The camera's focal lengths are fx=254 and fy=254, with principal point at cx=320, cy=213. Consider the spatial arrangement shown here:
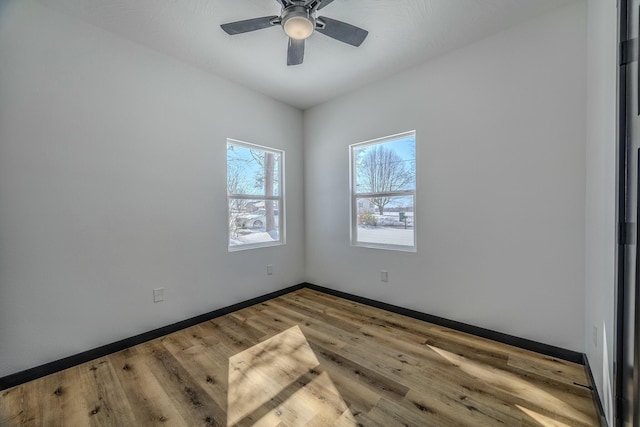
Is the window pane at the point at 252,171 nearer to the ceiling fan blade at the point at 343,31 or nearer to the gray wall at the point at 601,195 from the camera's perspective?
the ceiling fan blade at the point at 343,31

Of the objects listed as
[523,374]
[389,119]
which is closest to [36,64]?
[389,119]

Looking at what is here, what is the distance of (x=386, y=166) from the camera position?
119 inches

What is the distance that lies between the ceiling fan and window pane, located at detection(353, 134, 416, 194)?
1.29m

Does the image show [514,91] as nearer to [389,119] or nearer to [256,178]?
[389,119]

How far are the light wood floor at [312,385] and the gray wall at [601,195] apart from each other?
350mm

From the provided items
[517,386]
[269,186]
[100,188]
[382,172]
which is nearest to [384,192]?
[382,172]

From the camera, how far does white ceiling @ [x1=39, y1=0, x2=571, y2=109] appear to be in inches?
73.6

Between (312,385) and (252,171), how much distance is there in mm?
2452

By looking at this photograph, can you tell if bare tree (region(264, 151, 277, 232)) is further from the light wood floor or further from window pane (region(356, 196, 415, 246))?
the light wood floor

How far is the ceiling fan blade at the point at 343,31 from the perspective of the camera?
174 cm

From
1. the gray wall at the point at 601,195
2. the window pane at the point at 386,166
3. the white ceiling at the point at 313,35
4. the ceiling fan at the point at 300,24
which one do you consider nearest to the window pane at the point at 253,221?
the window pane at the point at 386,166

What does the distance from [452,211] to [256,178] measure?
2.32m

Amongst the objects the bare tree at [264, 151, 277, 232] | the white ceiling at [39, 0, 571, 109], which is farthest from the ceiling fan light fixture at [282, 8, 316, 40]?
the bare tree at [264, 151, 277, 232]

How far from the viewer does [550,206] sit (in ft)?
6.53
